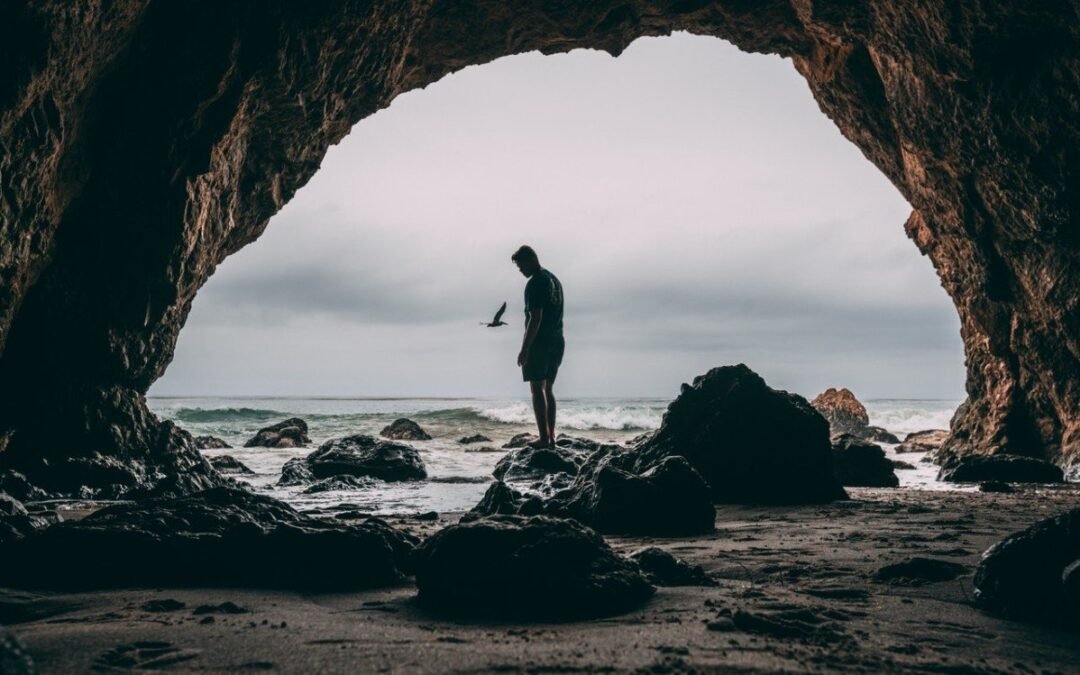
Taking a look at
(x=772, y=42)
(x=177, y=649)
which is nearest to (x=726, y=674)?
(x=177, y=649)

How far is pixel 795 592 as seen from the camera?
253 cm

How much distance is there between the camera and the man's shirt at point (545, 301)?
26.7 feet

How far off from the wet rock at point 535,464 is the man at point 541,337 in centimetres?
29

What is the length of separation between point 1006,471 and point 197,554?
8012 millimetres

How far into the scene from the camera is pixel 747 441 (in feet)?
19.9

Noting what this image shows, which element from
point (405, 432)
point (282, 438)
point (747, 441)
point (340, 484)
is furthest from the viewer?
point (405, 432)

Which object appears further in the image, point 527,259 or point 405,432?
point 405,432

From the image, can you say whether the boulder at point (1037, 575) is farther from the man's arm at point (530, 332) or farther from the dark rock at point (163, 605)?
the man's arm at point (530, 332)

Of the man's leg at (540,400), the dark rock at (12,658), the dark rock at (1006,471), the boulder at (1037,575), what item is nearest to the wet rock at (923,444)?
the dark rock at (1006,471)

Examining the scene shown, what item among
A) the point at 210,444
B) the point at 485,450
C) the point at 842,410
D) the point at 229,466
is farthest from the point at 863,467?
the point at 842,410

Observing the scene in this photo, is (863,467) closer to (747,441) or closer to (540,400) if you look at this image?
(747,441)

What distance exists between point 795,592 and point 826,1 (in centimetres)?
831

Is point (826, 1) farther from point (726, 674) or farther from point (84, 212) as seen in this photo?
point (726, 674)

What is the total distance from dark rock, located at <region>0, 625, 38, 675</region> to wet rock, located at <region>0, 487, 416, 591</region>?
160cm
